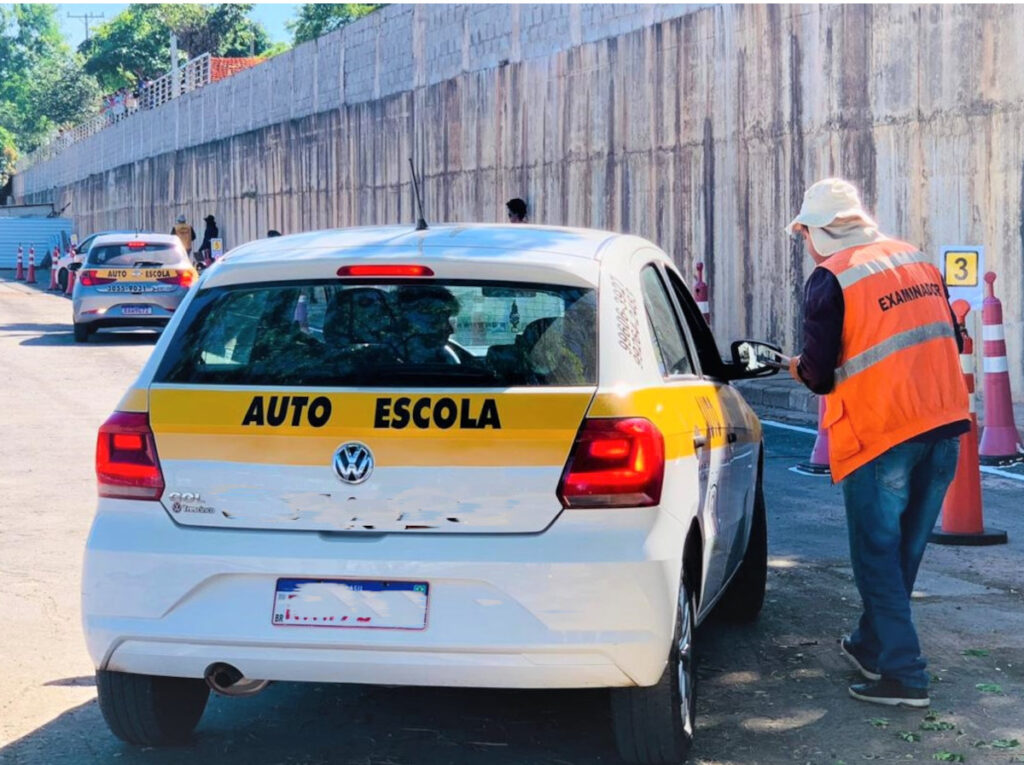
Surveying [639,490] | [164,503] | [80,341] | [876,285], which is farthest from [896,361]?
[80,341]

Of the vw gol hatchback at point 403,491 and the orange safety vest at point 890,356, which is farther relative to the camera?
the orange safety vest at point 890,356

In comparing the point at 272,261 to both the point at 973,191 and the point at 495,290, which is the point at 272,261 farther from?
the point at 973,191

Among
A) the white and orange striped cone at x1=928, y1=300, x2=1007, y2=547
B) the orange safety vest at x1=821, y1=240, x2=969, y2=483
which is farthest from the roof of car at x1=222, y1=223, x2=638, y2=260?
the white and orange striped cone at x1=928, y1=300, x2=1007, y2=547

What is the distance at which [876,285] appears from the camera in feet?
18.6

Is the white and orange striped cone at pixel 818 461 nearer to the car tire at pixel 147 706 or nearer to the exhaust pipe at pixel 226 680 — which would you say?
the exhaust pipe at pixel 226 680

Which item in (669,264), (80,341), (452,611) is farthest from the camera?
(80,341)

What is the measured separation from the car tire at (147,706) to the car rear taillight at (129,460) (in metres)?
0.54

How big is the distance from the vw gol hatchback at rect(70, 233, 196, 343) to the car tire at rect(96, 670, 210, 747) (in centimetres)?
1755

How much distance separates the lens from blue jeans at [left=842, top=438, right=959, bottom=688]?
570 centimetres

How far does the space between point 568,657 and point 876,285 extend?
5.93 feet

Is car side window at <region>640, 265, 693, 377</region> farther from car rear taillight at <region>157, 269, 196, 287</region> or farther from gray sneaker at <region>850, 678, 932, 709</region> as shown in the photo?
car rear taillight at <region>157, 269, 196, 287</region>

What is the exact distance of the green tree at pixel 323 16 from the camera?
383 ft

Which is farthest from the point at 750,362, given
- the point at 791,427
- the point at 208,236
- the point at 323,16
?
the point at 323,16

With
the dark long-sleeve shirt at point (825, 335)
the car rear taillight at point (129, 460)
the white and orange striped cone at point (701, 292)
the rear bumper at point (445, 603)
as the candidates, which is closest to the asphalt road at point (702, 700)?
the rear bumper at point (445, 603)
